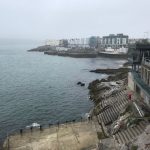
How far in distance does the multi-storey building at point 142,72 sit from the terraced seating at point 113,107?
260 cm

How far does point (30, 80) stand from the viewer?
87875 millimetres

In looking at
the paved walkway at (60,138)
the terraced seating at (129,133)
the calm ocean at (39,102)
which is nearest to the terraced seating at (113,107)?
the paved walkway at (60,138)

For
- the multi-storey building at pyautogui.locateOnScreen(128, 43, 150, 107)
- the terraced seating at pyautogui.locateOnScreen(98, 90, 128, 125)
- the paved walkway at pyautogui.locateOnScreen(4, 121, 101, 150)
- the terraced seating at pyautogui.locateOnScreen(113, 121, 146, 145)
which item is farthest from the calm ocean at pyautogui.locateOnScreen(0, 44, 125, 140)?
the terraced seating at pyautogui.locateOnScreen(113, 121, 146, 145)

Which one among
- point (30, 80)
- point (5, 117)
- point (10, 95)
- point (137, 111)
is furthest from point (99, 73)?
point (137, 111)

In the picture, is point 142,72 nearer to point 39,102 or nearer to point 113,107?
A: point 113,107

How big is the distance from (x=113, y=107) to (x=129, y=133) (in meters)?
13.6

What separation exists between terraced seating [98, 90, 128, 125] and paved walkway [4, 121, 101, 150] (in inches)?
154

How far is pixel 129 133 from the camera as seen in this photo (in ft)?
99.7

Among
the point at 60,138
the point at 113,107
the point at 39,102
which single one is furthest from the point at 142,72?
the point at 39,102

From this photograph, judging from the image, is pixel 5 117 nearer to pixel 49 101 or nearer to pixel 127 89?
pixel 49 101

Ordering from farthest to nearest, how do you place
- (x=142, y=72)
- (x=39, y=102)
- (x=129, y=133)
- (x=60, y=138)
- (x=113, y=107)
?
1. (x=39, y=102)
2. (x=113, y=107)
3. (x=142, y=72)
4. (x=60, y=138)
5. (x=129, y=133)

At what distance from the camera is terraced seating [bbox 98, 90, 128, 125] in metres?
40.5

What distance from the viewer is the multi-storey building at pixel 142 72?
37912 mm

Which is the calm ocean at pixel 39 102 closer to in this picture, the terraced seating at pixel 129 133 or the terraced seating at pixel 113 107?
the terraced seating at pixel 113 107
